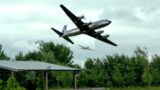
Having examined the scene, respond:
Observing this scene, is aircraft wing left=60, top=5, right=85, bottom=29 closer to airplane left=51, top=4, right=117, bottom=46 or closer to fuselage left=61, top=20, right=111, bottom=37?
airplane left=51, top=4, right=117, bottom=46

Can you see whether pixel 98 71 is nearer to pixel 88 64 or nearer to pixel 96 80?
pixel 96 80

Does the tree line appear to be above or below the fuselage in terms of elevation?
above

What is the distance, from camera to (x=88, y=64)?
195 ft

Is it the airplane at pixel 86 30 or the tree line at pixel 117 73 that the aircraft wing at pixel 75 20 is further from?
the tree line at pixel 117 73

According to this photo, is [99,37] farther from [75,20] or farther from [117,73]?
[117,73]

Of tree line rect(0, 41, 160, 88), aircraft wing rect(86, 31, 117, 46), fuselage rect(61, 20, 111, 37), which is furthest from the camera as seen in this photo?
tree line rect(0, 41, 160, 88)

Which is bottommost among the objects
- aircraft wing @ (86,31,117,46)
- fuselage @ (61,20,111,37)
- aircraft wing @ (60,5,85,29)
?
aircraft wing @ (86,31,117,46)

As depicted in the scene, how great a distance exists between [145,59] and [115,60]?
603 cm

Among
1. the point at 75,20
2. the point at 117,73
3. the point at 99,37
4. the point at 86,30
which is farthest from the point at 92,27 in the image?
the point at 117,73

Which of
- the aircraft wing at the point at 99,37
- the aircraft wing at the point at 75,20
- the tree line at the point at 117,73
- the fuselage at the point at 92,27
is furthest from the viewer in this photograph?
the tree line at the point at 117,73

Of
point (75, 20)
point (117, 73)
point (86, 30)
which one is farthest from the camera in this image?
point (117, 73)

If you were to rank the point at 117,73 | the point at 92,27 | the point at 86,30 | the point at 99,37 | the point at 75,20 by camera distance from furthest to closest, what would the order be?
the point at 117,73 → the point at 75,20 → the point at 99,37 → the point at 86,30 → the point at 92,27

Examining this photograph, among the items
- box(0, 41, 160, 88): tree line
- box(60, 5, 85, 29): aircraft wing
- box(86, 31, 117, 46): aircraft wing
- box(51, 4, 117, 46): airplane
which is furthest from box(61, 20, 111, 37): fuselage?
box(0, 41, 160, 88): tree line

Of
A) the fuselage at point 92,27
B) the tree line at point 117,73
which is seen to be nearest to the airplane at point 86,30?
the fuselage at point 92,27
